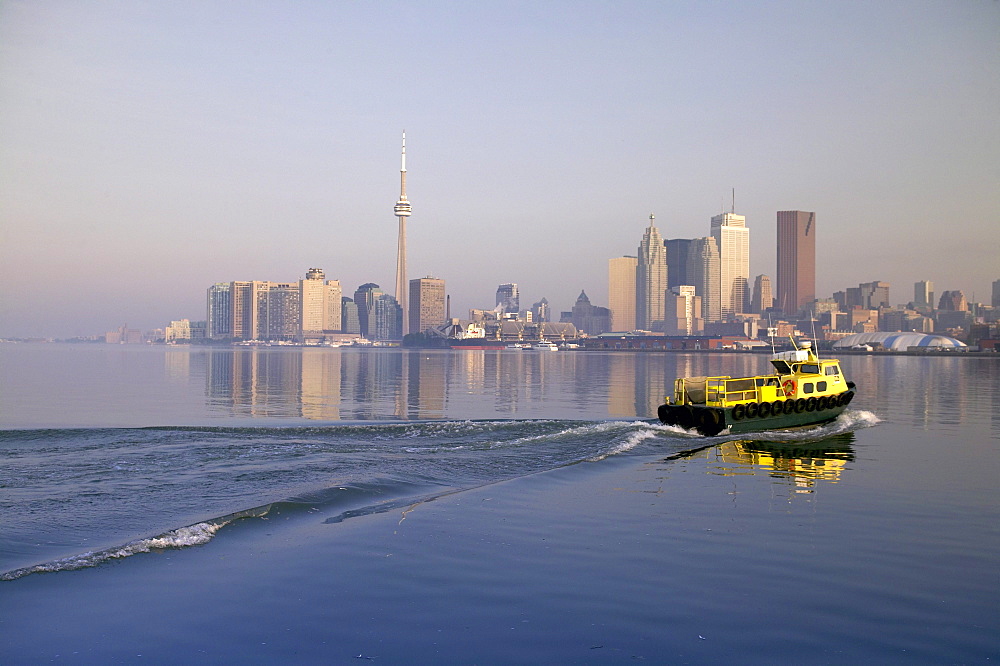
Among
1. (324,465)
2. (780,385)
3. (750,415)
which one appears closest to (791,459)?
(750,415)

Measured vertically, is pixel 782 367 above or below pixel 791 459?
above

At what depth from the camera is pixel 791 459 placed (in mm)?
32344

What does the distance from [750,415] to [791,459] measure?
932 centimetres

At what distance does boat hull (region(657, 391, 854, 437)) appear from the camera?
131ft

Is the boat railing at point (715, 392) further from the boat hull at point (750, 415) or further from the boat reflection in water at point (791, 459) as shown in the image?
the boat reflection in water at point (791, 459)

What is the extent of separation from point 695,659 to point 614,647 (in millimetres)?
1208

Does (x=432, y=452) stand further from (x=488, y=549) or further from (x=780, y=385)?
(x=780, y=385)

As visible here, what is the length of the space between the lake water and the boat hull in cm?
398

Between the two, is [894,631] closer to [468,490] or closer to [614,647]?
[614,647]

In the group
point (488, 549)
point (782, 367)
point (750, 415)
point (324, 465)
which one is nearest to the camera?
point (488, 549)

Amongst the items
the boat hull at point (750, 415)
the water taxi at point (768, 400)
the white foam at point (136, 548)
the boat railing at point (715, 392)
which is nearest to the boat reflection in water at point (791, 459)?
the boat hull at point (750, 415)

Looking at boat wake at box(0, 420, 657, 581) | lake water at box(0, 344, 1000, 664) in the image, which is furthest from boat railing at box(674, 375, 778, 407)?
lake water at box(0, 344, 1000, 664)

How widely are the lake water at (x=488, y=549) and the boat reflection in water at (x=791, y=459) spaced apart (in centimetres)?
23

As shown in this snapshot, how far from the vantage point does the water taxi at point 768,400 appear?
40372mm
